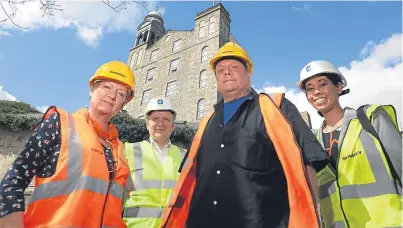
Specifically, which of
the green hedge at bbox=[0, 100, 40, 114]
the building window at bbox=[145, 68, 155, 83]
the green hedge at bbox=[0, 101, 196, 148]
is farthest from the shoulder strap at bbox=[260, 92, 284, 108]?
the building window at bbox=[145, 68, 155, 83]

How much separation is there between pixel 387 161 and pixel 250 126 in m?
1.15

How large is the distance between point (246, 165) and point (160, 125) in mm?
1898

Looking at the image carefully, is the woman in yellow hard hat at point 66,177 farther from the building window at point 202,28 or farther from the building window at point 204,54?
the building window at point 202,28

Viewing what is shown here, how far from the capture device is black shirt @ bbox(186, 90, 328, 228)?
6.59 feet

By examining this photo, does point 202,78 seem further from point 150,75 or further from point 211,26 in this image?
point 150,75

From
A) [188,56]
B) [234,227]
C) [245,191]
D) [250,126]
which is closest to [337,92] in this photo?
[250,126]

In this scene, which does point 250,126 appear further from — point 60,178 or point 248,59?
point 60,178

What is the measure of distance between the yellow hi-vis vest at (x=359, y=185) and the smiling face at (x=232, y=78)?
3.53 feet

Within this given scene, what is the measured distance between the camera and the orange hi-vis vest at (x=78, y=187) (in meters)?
1.92

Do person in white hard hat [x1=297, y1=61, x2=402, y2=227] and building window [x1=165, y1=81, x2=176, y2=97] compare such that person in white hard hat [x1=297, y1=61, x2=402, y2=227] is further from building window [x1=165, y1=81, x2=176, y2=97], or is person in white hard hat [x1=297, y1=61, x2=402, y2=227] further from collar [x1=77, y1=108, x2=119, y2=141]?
building window [x1=165, y1=81, x2=176, y2=97]

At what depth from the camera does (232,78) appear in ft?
8.70

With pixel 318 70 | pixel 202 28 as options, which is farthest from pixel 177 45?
A: pixel 318 70

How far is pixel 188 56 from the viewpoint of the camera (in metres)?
30.7

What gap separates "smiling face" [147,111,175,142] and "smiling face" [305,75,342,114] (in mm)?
1865
